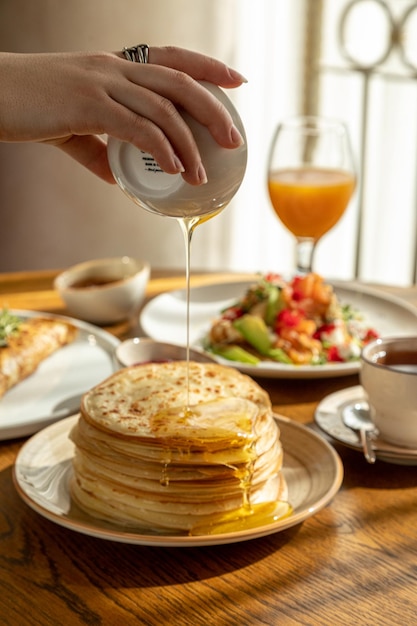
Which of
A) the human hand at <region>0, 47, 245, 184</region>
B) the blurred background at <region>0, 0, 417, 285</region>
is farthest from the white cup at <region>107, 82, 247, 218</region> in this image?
the blurred background at <region>0, 0, 417, 285</region>

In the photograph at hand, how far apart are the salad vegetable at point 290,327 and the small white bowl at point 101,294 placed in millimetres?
221

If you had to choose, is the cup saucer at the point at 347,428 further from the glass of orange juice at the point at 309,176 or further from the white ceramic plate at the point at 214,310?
the glass of orange juice at the point at 309,176

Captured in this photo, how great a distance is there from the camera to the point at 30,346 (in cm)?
176

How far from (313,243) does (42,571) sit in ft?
4.41

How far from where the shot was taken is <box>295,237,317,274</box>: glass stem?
212cm

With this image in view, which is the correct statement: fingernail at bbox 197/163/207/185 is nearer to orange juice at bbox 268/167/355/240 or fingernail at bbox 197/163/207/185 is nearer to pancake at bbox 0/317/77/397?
pancake at bbox 0/317/77/397

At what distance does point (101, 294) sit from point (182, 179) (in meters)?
1.02

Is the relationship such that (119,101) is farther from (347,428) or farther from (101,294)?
(101,294)

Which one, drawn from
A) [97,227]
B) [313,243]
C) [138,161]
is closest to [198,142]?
[138,161]

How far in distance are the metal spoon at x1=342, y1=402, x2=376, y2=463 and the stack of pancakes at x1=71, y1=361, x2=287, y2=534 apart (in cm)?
17

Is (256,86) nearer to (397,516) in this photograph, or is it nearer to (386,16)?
(386,16)

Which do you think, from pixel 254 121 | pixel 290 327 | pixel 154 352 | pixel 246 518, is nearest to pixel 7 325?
pixel 154 352

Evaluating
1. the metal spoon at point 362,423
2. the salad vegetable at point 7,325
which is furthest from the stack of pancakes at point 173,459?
the salad vegetable at point 7,325

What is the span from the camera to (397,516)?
3.82 feet
